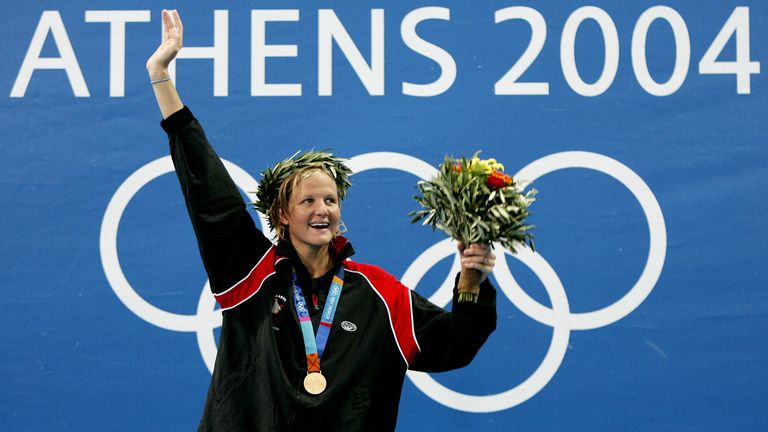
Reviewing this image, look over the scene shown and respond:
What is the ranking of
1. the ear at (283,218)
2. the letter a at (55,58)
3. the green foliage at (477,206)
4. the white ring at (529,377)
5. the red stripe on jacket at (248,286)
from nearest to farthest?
the green foliage at (477,206) → the red stripe on jacket at (248,286) → the ear at (283,218) → the white ring at (529,377) → the letter a at (55,58)

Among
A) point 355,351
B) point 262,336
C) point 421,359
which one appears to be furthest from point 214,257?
point 421,359

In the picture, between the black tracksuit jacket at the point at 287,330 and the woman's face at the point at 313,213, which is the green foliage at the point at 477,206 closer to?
the black tracksuit jacket at the point at 287,330

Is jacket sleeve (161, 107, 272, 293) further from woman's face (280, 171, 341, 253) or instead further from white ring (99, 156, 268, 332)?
white ring (99, 156, 268, 332)

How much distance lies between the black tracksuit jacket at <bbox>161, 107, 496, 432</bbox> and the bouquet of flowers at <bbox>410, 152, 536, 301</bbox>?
186 mm

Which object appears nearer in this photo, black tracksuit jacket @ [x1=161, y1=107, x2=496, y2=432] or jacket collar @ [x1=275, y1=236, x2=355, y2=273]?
black tracksuit jacket @ [x1=161, y1=107, x2=496, y2=432]

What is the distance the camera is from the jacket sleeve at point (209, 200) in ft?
9.50

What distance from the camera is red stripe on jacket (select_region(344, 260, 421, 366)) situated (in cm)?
300

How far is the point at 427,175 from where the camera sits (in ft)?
14.4

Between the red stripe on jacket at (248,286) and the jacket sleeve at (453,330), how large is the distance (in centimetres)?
49

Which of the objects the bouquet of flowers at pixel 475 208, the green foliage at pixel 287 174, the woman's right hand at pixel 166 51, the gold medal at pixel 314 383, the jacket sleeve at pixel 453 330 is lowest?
the gold medal at pixel 314 383

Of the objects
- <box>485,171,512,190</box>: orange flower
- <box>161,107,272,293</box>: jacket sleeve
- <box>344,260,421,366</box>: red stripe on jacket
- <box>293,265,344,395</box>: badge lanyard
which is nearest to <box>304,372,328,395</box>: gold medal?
<box>293,265,344,395</box>: badge lanyard

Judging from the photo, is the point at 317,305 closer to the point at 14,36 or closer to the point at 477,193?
the point at 477,193

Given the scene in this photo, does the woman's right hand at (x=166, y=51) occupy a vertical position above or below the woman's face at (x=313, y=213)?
above

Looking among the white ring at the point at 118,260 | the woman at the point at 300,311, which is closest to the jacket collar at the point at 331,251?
the woman at the point at 300,311
